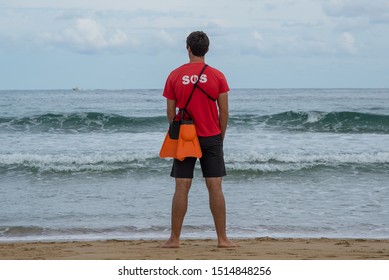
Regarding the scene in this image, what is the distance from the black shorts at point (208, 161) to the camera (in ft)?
17.8

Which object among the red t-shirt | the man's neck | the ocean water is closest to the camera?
the red t-shirt

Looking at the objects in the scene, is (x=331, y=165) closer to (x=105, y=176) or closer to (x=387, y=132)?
(x=105, y=176)

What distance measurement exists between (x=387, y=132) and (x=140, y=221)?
1527cm

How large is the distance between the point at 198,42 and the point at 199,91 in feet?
1.40

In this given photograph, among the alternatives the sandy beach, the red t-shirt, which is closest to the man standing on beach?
the red t-shirt

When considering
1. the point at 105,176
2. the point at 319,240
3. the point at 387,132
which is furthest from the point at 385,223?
the point at 387,132

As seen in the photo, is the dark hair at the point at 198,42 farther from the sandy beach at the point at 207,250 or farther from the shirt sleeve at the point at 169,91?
the sandy beach at the point at 207,250

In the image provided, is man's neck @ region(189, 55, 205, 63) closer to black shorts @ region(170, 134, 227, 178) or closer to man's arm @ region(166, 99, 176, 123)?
man's arm @ region(166, 99, 176, 123)

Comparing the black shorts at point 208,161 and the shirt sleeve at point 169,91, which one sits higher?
the shirt sleeve at point 169,91

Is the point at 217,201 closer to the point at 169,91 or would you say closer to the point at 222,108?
the point at 222,108

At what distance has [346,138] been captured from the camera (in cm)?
2012

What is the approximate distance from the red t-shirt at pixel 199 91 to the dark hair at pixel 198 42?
12 cm

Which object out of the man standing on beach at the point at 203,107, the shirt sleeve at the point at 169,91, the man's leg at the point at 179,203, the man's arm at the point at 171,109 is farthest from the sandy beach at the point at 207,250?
the shirt sleeve at the point at 169,91

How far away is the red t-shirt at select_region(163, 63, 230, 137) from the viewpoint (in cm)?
533
